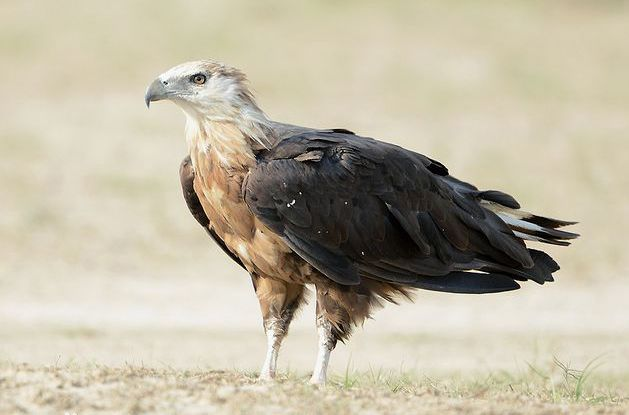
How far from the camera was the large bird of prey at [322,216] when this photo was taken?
6.88 metres

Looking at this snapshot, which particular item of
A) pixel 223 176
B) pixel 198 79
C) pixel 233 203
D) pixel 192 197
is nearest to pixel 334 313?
pixel 233 203

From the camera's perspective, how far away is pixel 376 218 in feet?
23.3

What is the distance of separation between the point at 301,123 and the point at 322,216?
17.2 metres

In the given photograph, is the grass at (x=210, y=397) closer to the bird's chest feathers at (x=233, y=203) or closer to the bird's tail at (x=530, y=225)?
the bird's chest feathers at (x=233, y=203)

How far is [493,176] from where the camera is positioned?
21.8 metres

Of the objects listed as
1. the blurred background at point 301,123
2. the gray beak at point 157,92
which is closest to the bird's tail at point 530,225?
the gray beak at point 157,92

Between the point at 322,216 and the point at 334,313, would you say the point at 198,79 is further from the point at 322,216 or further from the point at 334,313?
the point at 334,313

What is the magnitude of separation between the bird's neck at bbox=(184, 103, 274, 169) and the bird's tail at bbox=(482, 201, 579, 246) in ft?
5.66

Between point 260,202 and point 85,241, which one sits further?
point 85,241

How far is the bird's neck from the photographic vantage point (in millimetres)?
7031

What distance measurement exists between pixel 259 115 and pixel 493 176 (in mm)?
14982

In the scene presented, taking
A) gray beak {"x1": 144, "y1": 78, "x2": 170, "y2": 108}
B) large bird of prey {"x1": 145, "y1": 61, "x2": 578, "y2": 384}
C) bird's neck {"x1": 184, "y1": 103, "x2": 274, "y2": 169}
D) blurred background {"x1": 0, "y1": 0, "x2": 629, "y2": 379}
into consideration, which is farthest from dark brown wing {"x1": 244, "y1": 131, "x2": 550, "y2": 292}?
blurred background {"x1": 0, "y1": 0, "x2": 629, "y2": 379}

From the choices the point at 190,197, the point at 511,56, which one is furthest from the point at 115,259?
the point at 511,56

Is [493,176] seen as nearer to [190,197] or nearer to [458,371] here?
[458,371]
